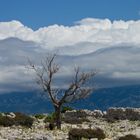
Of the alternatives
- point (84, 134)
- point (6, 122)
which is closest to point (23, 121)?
point (6, 122)

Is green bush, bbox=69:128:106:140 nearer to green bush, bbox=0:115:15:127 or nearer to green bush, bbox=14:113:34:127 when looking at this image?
green bush, bbox=0:115:15:127

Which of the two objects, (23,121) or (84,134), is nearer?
(84,134)

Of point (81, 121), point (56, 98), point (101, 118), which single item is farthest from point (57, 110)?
point (101, 118)

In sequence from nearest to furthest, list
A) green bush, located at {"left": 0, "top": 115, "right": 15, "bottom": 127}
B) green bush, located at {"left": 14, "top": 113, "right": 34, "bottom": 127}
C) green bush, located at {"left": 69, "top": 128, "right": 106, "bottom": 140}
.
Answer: green bush, located at {"left": 69, "top": 128, "right": 106, "bottom": 140}
green bush, located at {"left": 0, "top": 115, "right": 15, "bottom": 127}
green bush, located at {"left": 14, "top": 113, "right": 34, "bottom": 127}

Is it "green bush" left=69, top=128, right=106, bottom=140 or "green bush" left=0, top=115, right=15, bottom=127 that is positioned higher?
"green bush" left=0, top=115, right=15, bottom=127

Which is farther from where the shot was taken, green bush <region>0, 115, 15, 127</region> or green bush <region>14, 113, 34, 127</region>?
green bush <region>14, 113, 34, 127</region>

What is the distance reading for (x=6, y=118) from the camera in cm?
6206

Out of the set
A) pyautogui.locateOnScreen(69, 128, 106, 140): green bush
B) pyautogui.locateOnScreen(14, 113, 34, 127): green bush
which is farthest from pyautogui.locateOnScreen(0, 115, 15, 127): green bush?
pyautogui.locateOnScreen(69, 128, 106, 140): green bush

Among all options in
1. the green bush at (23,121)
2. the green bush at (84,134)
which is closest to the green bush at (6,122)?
the green bush at (23,121)

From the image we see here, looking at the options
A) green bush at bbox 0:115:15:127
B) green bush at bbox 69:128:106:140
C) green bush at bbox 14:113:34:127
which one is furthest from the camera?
green bush at bbox 14:113:34:127

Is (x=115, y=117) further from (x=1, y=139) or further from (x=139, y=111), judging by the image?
(x=1, y=139)

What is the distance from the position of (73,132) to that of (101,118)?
37611 mm

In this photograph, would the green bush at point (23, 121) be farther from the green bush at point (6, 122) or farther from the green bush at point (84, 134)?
the green bush at point (84, 134)

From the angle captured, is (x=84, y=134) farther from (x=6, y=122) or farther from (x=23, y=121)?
(x=23, y=121)
